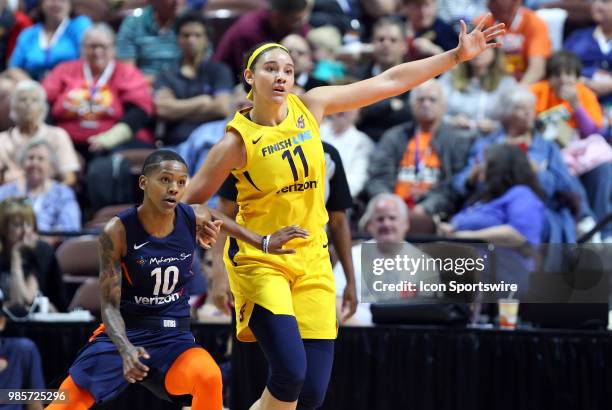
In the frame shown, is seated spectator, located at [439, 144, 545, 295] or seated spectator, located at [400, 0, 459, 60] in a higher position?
seated spectator, located at [400, 0, 459, 60]

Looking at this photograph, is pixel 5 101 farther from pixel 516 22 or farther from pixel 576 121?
pixel 576 121

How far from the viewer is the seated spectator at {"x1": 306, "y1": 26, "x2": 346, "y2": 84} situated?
10.1m

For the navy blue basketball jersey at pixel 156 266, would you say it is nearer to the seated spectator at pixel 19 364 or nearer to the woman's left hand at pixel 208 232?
the woman's left hand at pixel 208 232

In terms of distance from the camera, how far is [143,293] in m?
5.52

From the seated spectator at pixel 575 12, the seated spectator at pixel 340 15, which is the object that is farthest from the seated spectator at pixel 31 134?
the seated spectator at pixel 575 12

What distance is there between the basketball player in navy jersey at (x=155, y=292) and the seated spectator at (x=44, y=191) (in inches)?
142

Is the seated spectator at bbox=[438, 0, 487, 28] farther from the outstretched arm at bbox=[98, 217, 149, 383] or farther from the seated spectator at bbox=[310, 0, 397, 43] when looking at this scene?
the outstretched arm at bbox=[98, 217, 149, 383]

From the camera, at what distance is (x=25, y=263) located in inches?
304

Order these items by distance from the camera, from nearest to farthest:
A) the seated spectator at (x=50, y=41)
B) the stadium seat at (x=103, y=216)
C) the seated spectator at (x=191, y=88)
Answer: the stadium seat at (x=103, y=216) → the seated spectator at (x=191, y=88) → the seated spectator at (x=50, y=41)

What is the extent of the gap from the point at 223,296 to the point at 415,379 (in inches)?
60.1

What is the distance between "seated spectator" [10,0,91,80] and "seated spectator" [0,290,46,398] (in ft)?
14.6

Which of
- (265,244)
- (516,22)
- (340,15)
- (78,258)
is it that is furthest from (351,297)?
(340,15)

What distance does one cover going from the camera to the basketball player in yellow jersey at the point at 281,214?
214 inches

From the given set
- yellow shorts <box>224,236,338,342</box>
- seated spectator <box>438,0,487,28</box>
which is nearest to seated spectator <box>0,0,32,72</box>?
seated spectator <box>438,0,487,28</box>
